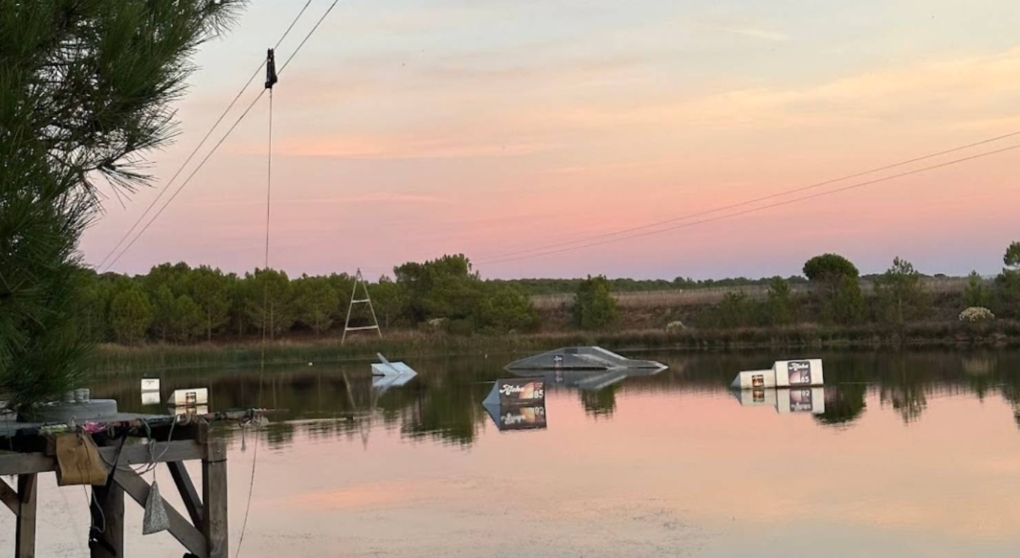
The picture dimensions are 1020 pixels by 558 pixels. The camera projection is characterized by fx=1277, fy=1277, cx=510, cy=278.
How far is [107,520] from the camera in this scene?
36.6ft

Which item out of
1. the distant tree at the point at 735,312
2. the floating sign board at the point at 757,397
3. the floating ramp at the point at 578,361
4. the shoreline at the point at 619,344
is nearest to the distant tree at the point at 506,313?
the shoreline at the point at 619,344

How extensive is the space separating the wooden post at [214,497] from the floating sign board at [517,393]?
22801 mm

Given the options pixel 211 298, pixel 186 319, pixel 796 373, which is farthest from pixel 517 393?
pixel 211 298

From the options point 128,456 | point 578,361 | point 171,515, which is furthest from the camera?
point 578,361

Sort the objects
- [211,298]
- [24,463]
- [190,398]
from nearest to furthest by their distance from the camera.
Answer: [24,463], [190,398], [211,298]

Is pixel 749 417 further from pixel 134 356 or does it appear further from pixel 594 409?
pixel 134 356

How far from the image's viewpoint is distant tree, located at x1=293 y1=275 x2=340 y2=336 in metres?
82.6

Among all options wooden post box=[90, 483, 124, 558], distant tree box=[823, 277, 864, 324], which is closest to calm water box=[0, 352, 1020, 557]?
wooden post box=[90, 483, 124, 558]

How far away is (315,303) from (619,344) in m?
24.5

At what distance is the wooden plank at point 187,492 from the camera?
11227 mm

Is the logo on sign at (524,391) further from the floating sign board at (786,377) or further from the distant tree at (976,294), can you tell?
the distant tree at (976,294)

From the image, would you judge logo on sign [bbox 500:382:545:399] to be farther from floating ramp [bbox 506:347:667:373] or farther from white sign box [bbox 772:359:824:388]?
floating ramp [bbox 506:347:667:373]

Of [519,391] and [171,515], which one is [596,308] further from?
[171,515]

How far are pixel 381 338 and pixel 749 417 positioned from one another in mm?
47608
